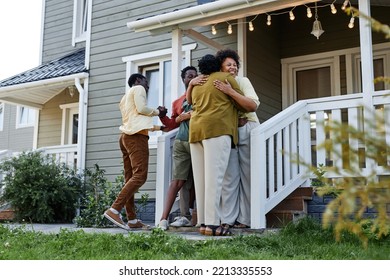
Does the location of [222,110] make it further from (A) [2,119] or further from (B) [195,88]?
(A) [2,119]

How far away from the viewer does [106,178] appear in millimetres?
9320

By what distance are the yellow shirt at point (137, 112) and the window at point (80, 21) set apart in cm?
694

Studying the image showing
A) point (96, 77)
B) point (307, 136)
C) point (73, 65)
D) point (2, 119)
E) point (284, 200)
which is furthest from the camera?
point (2, 119)

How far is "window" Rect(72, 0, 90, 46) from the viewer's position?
12.2 meters

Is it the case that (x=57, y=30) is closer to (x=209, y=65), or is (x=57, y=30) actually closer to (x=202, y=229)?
(x=209, y=65)

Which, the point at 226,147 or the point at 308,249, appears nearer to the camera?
the point at 308,249

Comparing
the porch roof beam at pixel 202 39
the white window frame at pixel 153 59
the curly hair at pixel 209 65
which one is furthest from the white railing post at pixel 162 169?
the white window frame at pixel 153 59

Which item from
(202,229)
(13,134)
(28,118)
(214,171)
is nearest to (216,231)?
(202,229)

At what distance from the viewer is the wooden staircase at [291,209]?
552 cm

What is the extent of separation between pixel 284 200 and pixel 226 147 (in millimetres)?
1480

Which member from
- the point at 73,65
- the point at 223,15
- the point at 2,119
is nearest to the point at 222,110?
the point at 223,15

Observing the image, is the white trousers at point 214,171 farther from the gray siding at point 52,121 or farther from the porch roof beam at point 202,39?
the gray siding at point 52,121

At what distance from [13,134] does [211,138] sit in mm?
16614

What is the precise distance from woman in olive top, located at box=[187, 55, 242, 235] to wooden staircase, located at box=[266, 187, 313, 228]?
3.33ft
